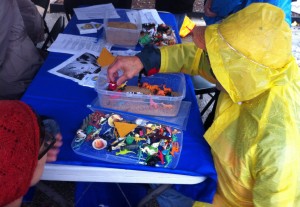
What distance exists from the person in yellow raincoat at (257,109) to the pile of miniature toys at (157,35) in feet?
2.41

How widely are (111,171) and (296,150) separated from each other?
586 mm

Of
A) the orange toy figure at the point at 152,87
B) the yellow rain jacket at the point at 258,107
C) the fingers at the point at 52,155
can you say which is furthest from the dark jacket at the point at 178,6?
the fingers at the point at 52,155

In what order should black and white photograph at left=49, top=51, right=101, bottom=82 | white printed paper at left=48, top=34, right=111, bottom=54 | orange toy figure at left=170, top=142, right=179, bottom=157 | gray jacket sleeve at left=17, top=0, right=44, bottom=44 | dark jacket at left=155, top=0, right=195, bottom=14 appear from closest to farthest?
orange toy figure at left=170, top=142, right=179, bottom=157, black and white photograph at left=49, top=51, right=101, bottom=82, white printed paper at left=48, top=34, right=111, bottom=54, gray jacket sleeve at left=17, top=0, right=44, bottom=44, dark jacket at left=155, top=0, right=195, bottom=14

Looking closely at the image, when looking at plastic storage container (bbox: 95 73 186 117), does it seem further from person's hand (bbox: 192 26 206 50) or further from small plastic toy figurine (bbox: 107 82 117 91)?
person's hand (bbox: 192 26 206 50)

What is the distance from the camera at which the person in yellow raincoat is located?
2.88ft

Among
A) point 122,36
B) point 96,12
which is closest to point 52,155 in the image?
point 122,36

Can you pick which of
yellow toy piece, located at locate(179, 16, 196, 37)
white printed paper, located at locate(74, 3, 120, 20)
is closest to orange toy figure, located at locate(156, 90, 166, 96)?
white printed paper, located at locate(74, 3, 120, 20)

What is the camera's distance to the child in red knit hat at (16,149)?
60 centimetres

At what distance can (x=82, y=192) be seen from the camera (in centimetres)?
145

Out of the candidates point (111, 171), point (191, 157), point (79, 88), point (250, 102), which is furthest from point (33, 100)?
point (250, 102)

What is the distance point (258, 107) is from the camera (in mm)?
954

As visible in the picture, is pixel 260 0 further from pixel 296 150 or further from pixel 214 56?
pixel 296 150

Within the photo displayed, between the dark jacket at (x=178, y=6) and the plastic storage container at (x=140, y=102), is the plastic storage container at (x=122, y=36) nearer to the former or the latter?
the plastic storage container at (x=140, y=102)

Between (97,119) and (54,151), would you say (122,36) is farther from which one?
(54,151)
